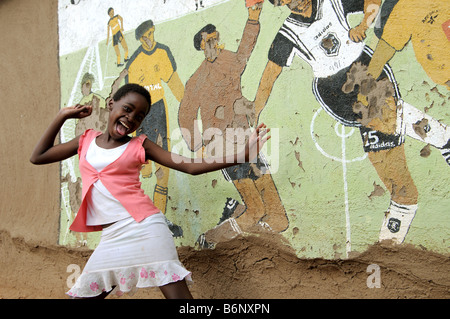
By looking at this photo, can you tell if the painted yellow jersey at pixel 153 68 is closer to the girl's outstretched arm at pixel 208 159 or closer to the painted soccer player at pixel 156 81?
the painted soccer player at pixel 156 81

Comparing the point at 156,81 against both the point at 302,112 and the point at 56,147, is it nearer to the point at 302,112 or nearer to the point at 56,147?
the point at 56,147

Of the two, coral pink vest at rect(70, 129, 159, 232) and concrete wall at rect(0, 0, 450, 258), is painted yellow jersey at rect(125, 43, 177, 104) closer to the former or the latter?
concrete wall at rect(0, 0, 450, 258)

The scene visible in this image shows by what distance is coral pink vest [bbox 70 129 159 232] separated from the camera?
2.36m

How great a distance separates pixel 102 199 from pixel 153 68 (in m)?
1.27

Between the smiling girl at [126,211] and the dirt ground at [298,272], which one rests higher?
the smiling girl at [126,211]

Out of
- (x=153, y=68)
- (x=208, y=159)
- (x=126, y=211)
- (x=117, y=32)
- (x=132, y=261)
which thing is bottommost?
(x=132, y=261)

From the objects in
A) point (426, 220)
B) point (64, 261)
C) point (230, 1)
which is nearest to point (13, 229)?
point (64, 261)

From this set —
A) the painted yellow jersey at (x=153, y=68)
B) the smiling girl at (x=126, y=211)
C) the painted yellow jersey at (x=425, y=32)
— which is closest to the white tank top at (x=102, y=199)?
the smiling girl at (x=126, y=211)

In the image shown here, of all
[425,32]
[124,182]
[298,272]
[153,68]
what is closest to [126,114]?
[124,182]

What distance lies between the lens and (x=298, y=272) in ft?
8.36

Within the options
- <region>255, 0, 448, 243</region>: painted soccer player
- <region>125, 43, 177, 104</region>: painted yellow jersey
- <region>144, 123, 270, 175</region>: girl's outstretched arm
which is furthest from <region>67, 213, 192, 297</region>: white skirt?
<region>125, 43, 177, 104</region>: painted yellow jersey

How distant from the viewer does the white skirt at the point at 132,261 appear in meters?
2.25

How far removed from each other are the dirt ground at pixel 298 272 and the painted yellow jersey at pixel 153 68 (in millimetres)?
1198

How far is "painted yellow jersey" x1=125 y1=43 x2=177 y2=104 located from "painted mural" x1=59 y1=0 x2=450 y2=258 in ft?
0.03
